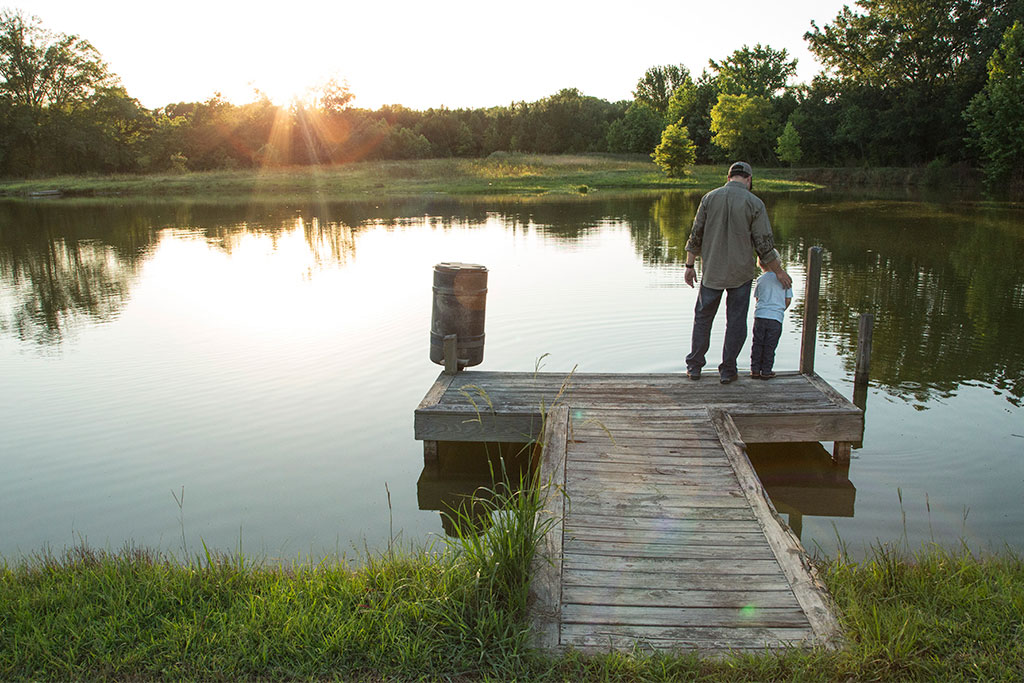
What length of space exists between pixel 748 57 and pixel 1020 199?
159 ft

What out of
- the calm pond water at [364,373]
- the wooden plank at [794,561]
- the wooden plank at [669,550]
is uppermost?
the wooden plank at [794,561]

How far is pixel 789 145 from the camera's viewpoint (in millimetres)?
54906

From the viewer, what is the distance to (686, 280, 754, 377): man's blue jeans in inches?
265

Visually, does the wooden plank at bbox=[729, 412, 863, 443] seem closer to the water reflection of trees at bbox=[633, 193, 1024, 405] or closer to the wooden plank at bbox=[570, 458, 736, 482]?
the wooden plank at bbox=[570, 458, 736, 482]

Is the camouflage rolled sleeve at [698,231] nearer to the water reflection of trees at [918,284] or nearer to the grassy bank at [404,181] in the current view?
the water reflection of trees at [918,284]

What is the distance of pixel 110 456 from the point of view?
689 centimetres

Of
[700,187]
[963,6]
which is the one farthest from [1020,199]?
[963,6]

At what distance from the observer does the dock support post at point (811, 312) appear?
7285 millimetres

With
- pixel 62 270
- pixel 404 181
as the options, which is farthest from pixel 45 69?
pixel 62 270

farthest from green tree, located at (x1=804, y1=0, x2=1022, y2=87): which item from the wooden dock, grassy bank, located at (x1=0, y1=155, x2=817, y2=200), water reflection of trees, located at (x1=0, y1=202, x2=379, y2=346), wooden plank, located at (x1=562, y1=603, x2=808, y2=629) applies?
wooden plank, located at (x1=562, y1=603, x2=808, y2=629)

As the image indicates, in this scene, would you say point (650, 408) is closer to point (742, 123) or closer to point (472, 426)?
point (472, 426)

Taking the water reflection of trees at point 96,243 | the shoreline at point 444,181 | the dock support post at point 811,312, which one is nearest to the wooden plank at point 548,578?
the dock support post at point 811,312

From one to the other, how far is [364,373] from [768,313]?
4.89 meters

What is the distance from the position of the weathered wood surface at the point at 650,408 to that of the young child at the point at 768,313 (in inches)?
12.3
